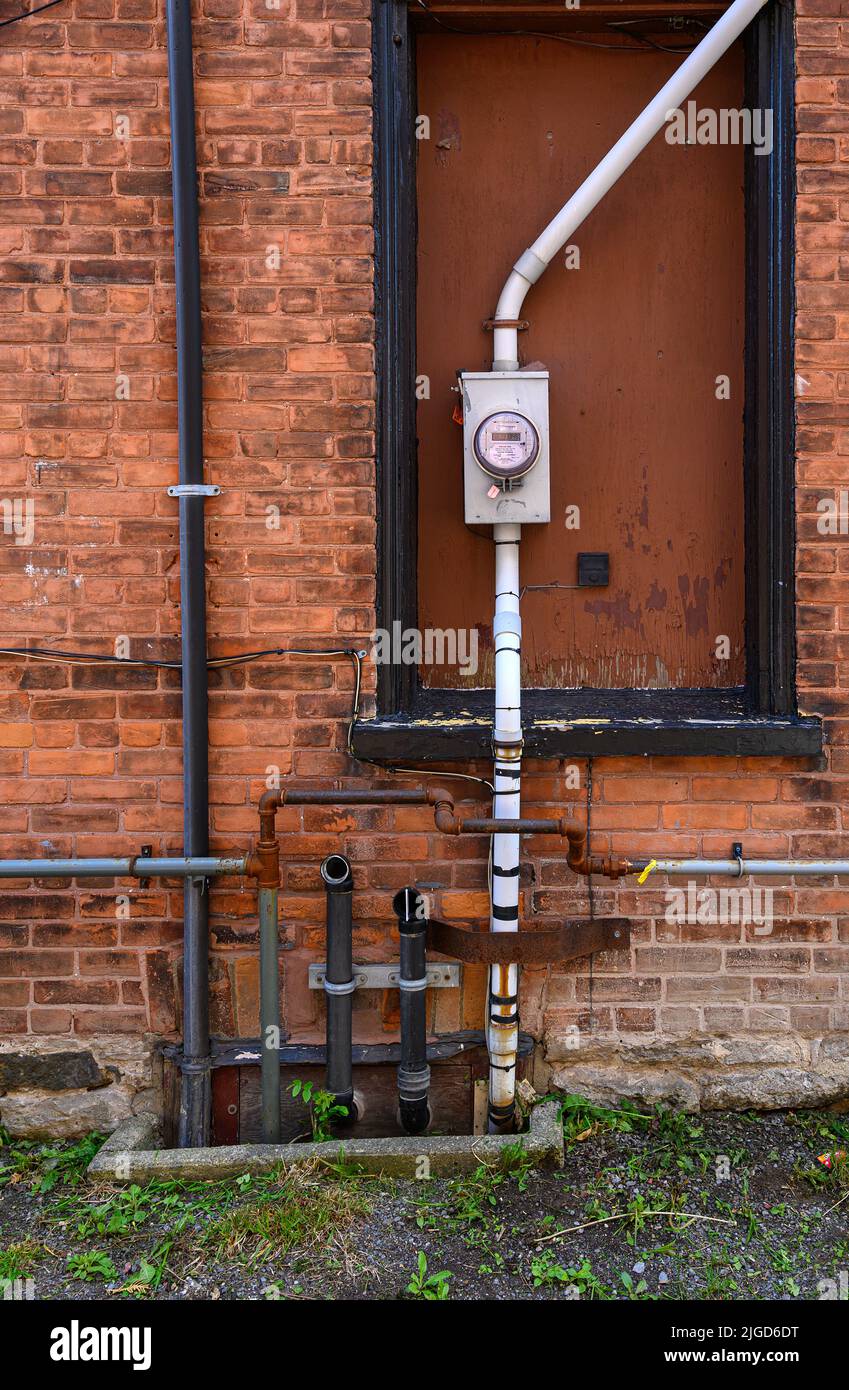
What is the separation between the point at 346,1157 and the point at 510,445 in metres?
2.03

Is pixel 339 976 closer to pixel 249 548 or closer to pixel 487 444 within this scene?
pixel 249 548

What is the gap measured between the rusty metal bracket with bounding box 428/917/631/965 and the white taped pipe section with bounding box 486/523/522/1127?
43mm

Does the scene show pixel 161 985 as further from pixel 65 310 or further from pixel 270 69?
pixel 270 69

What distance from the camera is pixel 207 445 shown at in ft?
9.30

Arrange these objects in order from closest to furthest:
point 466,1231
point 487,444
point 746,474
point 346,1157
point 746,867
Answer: point 466,1231, point 346,1157, point 487,444, point 746,867, point 746,474

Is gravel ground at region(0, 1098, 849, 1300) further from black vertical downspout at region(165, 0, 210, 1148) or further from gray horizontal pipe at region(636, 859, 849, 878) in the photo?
gray horizontal pipe at region(636, 859, 849, 878)

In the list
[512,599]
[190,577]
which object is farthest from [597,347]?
[190,577]

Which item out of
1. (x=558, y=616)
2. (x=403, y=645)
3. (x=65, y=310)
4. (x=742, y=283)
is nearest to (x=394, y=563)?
(x=403, y=645)

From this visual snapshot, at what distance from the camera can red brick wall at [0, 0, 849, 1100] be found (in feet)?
9.17

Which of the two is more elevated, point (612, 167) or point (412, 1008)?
point (612, 167)

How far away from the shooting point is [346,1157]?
2.61 meters

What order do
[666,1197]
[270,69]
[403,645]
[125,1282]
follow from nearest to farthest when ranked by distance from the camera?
[125,1282] → [666,1197] → [270,69] → [403,645]

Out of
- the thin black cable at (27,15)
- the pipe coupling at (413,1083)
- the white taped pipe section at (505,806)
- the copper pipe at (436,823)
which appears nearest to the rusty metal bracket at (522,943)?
the white taped pipe section at (505,806)

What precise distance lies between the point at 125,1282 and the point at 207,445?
2.22 meters
